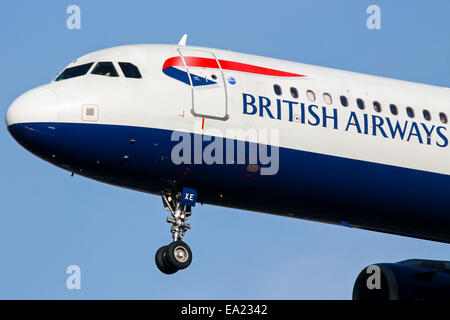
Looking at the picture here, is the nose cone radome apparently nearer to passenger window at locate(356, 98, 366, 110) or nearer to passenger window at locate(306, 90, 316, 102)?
passenger window at locate(306, 90, 316, 102)

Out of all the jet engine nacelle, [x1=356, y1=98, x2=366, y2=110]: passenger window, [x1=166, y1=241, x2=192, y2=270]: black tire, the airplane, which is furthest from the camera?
the jet engine nacelle

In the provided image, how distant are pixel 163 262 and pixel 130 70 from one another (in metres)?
6.05

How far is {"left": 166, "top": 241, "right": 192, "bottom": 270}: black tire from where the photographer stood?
35719 mm

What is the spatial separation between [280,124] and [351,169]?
9.65 feet

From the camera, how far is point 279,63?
39406 millimetres

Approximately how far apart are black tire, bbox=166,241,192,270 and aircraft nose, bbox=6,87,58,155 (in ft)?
15.4

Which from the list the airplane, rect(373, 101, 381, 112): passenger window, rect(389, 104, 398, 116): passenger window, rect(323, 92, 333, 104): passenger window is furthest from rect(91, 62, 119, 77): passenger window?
rect(389, 104, 398, 116): passenger window

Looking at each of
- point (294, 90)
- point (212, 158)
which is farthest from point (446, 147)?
point (212, 158)

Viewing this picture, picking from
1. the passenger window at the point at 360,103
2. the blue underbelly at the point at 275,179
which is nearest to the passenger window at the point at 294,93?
the blue underbelly at the point at 275,179

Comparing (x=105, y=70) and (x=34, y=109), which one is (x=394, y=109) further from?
(x=34, y=109)

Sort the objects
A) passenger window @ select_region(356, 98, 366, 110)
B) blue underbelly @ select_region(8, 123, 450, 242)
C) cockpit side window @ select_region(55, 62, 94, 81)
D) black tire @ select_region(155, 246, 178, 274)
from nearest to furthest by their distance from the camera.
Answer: blue underbelly @ select_region(8, 123, 450, 242) → black tire @ select_region(155, 246, 178, 274) → cockpit side window @ select_region(55, 62, 94, 81) → passenger window @ select_region(356, 98, 366, 110)

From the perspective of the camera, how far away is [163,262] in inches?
1422

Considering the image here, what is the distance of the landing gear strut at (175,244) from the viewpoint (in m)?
35.8
